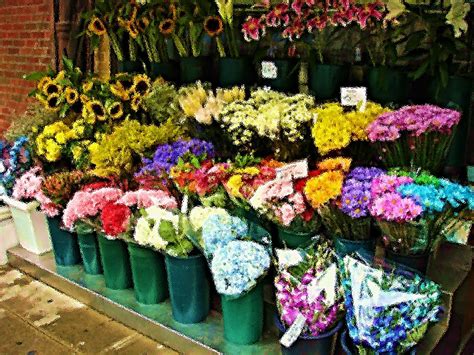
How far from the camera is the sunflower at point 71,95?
3.97 meters

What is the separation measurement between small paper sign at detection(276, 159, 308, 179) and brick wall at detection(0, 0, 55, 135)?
323 centimetres

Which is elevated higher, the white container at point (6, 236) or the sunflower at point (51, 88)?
the sunflower at point (51, 88)

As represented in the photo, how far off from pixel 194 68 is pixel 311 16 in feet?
3.34

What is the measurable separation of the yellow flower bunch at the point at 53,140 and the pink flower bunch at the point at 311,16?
1473 mm

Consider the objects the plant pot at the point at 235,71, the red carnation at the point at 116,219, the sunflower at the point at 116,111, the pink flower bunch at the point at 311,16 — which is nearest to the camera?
the red carnation at the point at 116,219

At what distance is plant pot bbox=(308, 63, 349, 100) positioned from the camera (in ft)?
11.2

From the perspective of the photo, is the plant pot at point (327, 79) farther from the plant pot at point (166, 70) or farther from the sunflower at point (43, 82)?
the sunflower at point (43, 82)

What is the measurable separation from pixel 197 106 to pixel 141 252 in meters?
0.94

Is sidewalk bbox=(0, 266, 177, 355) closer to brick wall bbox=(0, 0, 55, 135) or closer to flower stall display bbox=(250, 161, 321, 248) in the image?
flower stall display bbox=(250, 161, 321, 248)

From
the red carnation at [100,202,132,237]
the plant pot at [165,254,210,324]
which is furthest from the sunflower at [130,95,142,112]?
the plant pot at [165,254,210,324]

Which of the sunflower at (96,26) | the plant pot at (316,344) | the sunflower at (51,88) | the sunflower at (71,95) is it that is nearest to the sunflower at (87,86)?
the sunflower at (71,95)

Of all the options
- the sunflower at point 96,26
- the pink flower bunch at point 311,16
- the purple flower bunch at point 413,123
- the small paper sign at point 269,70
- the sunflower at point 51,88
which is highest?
the pink flower bunch at point 311,16

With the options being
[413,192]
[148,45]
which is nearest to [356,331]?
[413,192]

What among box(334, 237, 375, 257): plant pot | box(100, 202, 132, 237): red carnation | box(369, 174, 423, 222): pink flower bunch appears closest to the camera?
box(369, 174, 423, 222): pink flower bunch
